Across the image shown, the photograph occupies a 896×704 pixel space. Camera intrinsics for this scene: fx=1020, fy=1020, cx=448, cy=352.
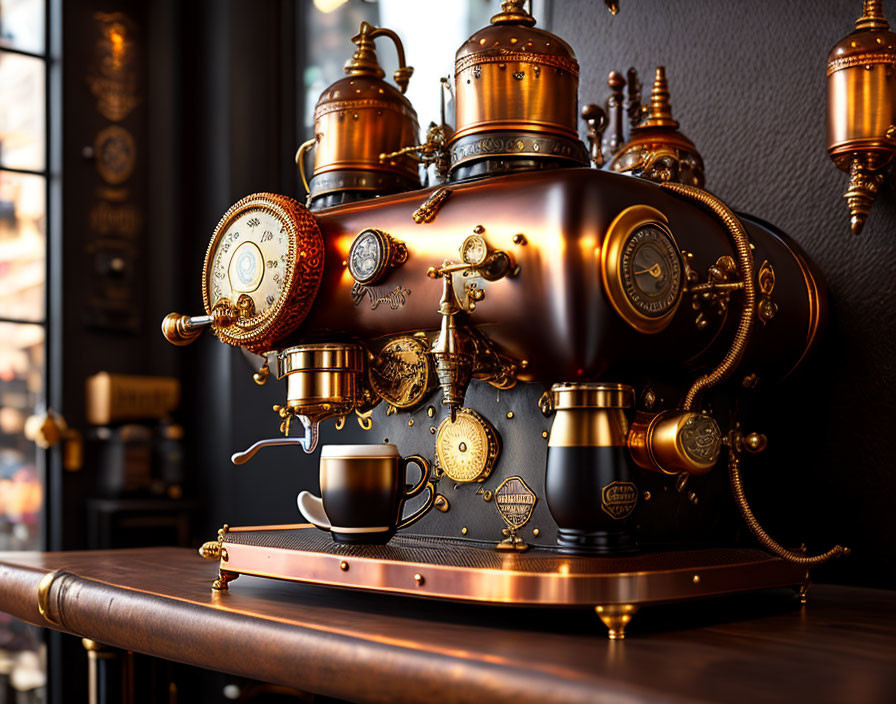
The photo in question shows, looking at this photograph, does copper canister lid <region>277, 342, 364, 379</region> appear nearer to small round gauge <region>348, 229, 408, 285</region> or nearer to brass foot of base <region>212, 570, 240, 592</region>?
small round gauge <region>348, 229, 408, 285</region>

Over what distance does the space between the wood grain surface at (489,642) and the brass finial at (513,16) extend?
1.88ft

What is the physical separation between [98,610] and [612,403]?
578 mm

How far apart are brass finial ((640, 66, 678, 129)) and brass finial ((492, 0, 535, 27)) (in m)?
0.26

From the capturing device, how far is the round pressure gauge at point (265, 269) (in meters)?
1.03

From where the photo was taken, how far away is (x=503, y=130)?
98 centimetres

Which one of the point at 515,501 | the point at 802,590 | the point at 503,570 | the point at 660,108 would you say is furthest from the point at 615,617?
the point at 660,108

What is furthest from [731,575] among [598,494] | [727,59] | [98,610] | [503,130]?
[727,59]

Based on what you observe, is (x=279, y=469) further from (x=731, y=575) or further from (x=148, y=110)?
(x=731, y=575)

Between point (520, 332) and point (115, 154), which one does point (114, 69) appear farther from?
point (520, 332)

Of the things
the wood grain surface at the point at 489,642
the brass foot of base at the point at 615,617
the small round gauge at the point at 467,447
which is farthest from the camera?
the small round gauge at the point at 467,447

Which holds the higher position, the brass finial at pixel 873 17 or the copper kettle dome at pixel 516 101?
the brass finial at pixel 873 17

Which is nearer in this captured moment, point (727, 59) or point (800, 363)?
point (800, 363)

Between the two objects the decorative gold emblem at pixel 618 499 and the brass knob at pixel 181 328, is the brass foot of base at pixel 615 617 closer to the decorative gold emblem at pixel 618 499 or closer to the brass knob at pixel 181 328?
the decorative gold emblem at pixel 618 499

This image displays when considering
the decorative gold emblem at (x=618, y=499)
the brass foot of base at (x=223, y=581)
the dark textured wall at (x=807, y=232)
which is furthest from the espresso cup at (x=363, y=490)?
the dark textured wall at (x=807, y=232)
